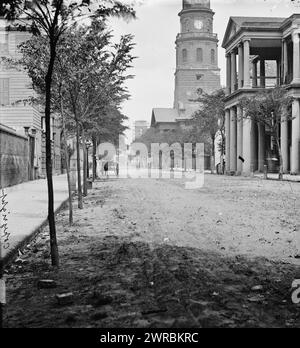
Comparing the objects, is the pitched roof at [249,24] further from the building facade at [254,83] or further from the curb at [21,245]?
the curb at [21,245]

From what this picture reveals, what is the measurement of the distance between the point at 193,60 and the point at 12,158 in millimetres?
87080

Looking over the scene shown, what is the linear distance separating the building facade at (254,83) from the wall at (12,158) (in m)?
17.4

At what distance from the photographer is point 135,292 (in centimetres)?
530

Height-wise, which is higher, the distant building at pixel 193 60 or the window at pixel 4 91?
the distant building at pixel 193 60

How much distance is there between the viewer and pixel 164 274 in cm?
606

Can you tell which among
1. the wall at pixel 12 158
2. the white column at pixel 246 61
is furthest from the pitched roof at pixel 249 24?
the wall at pixel 12 158

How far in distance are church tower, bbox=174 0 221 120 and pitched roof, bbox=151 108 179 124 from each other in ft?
11.4

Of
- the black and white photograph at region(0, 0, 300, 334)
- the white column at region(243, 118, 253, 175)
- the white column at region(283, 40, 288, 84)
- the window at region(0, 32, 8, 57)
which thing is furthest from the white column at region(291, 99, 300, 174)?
the window at region(0, 32, 8, 57)

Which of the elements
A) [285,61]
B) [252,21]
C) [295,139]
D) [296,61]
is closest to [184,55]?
→ [252,21]

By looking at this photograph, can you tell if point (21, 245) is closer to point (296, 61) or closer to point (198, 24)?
point (296, 61)

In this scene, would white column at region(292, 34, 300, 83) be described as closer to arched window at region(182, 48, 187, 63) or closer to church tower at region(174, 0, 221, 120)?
church tower at region(174, 0, 221, 120)

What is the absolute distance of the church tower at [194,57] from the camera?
103438 millimetres
